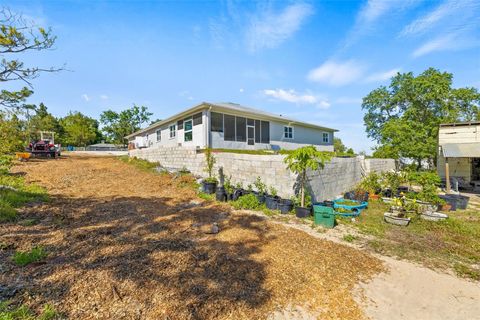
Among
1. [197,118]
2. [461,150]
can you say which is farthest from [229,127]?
[461,150]

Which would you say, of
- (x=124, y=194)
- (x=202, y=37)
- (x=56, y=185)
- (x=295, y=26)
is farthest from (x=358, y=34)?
(x=56, y=185)

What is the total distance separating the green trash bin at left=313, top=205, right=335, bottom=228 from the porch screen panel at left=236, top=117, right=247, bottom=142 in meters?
9.37

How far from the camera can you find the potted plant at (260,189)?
6.83m

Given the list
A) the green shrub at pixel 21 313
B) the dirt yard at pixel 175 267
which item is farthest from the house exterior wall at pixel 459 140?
the green shrub at pixel 21 313

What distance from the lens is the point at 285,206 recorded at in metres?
6.14

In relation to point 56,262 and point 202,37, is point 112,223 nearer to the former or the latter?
point 56,262

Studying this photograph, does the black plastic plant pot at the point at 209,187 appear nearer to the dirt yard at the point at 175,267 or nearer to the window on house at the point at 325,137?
the dirt yard at the point at 175,267

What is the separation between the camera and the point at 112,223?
188 inches

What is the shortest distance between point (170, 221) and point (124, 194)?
3.60 metres

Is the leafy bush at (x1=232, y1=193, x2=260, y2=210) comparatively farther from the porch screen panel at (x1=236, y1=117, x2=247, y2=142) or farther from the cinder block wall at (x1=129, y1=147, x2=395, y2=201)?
the porch screen panel at (x1=236, y1=117, x2=247, y2=142)

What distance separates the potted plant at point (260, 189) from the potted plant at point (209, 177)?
1757 mm

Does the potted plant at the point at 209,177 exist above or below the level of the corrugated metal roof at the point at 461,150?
below

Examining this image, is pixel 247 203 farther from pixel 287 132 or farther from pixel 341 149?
pixel 341 149

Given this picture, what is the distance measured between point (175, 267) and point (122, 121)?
185ft
